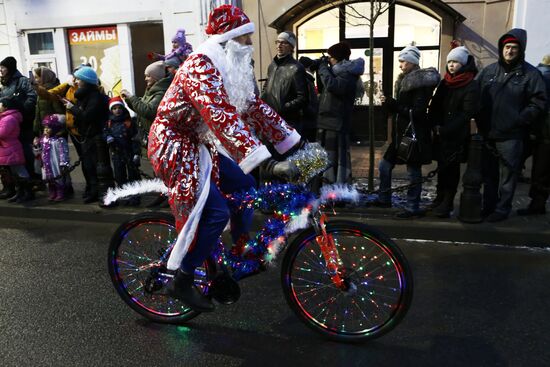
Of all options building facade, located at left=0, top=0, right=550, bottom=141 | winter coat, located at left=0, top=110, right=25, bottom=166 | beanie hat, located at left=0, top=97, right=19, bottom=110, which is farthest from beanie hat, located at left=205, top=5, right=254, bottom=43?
building facade, located at left=0, top=0, right=550, bottom=141

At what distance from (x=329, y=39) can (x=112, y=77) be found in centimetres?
557

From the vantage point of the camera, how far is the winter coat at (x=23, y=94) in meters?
7.30

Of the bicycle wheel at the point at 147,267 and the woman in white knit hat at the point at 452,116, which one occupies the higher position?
the woman in white knit hat at the point at 452,116

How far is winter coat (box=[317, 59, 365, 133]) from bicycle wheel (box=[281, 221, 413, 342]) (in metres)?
3.21

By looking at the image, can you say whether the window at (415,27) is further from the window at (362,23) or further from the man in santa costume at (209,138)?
the man in santa costume at (209,138)

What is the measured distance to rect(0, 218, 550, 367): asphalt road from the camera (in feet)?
10.4

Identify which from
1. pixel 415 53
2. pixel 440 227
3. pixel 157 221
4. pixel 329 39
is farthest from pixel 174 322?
pixel 329 39

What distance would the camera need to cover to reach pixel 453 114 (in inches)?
213

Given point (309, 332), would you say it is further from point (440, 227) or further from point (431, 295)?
point (440, 227)

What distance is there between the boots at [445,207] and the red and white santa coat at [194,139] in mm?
3152

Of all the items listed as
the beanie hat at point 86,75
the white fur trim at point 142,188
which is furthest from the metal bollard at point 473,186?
the beanie hat at point 86,75

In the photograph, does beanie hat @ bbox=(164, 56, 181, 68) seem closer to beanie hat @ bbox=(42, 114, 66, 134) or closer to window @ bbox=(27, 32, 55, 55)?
beanie hat @ bbox=(42, 114, 66, 134)

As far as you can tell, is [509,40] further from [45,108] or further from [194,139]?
[45,108]

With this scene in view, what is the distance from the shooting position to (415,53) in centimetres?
570
